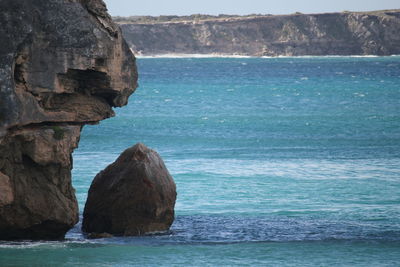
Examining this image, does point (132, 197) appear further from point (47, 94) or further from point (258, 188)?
point (258, 188)

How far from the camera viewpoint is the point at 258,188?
2991 cm

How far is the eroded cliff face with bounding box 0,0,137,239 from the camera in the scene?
19.1 m

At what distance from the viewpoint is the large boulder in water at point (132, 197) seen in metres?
21.2

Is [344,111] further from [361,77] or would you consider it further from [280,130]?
[361,77]

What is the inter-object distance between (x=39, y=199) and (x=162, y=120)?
41567 millimetres

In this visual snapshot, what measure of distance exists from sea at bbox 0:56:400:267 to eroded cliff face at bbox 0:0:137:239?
88cm

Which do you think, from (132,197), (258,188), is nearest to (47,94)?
(132,197)

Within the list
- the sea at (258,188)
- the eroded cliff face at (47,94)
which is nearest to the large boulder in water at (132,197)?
the sea at (258,188)

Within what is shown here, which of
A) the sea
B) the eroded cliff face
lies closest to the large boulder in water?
the sea

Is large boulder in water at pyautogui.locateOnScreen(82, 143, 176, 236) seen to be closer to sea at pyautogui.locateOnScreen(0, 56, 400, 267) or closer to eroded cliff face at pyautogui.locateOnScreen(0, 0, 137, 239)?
sea at pyautogui.locateOnScreen(0, 56, 400, 267)

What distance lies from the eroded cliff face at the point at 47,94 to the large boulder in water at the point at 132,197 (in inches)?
36.5

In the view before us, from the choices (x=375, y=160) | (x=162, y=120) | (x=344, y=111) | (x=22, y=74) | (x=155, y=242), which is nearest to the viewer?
(x=22, y=74)

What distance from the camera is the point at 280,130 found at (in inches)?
2073

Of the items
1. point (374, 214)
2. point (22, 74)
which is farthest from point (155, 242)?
point (374, 214)
